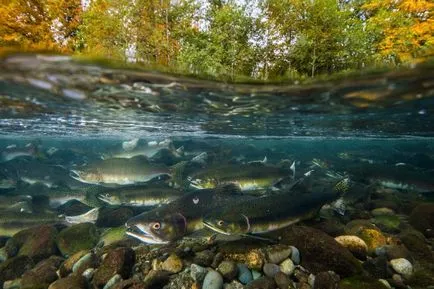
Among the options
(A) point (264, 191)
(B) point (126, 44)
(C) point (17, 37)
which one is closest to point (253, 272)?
(A) point (264, 191)

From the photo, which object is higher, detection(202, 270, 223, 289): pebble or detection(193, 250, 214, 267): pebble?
detection(193, 250, 214, 267): pebble

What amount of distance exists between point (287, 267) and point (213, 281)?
144 cm

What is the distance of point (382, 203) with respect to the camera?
11078 millimetres

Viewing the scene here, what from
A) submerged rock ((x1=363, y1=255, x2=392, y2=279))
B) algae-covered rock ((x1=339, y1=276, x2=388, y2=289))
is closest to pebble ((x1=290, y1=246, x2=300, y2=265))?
algae-covered rock ((x1=339, y1=276, x2=388, y2=289))

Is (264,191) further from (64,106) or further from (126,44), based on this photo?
(64,106)

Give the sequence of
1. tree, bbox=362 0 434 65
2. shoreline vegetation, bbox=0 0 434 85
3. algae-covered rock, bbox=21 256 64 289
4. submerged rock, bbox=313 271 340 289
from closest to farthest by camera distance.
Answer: submerged rock, bbox=313 271 340 289 → algae-covered rock, bbox=21 256 64 289 → shoreline vegetation, bbox=0 0 434 85 → tree, bbox=362 0 434 65

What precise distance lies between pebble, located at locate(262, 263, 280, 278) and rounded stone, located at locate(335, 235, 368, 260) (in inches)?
65.1

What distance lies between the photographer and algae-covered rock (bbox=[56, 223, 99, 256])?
26.4 ft

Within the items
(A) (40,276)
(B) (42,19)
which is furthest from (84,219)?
(B) (42,19)

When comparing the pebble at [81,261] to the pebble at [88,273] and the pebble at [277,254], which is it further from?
the pebble at [277,254]

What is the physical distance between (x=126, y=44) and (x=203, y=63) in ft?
13.2

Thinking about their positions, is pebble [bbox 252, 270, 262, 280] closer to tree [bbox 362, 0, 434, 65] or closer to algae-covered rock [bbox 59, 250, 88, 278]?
algae-covered rock [bbox 59, 250, 88, 278]

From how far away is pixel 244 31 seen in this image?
14148 mm

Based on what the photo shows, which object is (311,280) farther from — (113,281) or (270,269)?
(113,281)
